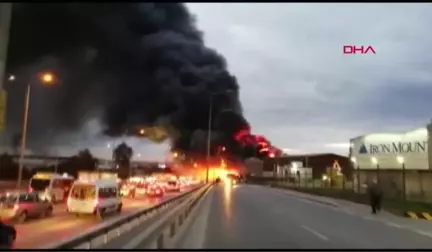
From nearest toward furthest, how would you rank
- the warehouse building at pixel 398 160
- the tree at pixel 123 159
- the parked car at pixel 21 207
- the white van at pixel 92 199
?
the parked car at pixel 21 207
the white van at pixel 92 199
the warehouse building at pixel 398 160
the tree at pixel 123 159

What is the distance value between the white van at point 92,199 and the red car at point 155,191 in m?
15.9

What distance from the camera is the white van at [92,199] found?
70.4 ft

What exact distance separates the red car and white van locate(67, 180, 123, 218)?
52.0 feet

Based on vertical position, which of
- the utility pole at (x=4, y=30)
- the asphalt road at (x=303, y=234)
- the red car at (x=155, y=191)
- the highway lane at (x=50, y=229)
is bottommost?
the highway lane at (x=50, y=229)

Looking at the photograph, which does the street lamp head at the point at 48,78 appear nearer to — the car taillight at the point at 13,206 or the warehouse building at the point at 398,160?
the car taillight at the point at 13,206

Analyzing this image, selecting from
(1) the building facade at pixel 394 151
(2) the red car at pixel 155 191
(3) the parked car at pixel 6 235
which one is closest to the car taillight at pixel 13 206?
(3) the parked car at pixel 6 235

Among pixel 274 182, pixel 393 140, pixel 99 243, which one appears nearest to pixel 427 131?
pixel 393 140

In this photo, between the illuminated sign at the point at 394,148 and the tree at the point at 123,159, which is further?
the tree at the point at 123,159

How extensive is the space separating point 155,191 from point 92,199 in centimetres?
1833

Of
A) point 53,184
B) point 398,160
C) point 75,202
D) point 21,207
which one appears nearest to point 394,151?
point 398,160

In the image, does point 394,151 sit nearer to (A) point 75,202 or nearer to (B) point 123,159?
(A) point 75,202

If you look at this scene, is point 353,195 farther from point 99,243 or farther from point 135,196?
point 99,243

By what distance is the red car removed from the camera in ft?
129

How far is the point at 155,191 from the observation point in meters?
39.9
